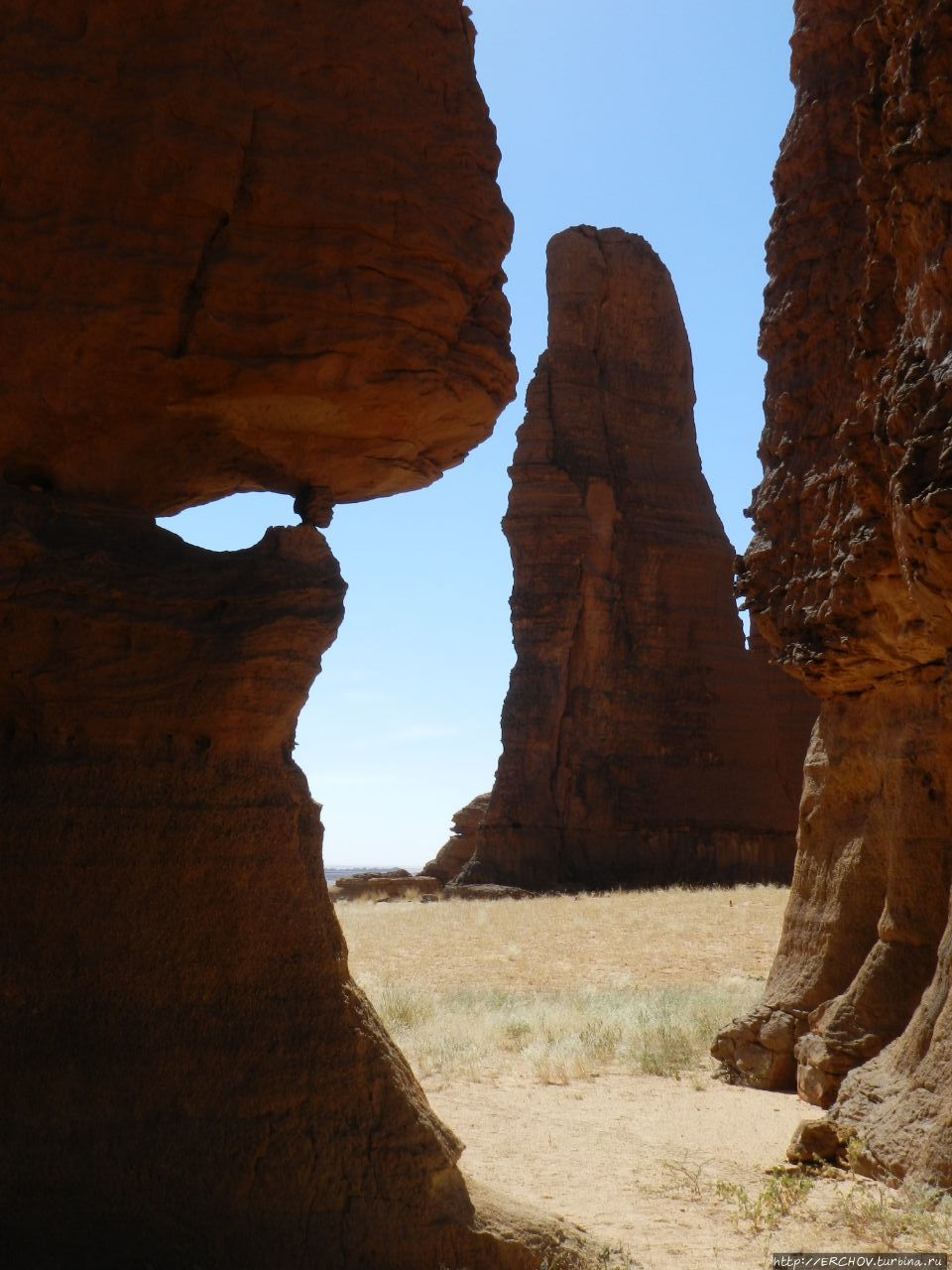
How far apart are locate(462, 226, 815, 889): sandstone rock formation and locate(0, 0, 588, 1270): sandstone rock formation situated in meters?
24.6

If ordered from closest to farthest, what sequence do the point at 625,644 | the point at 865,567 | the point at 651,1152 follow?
the point at 651,1152, the point at 865,567, the point at 625,644

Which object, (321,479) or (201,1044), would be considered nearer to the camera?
(201,1044)

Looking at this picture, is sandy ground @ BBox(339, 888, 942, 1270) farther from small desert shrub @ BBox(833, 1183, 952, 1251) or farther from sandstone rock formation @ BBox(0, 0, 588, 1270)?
sandstone rock formation @ BBox(0, 0, 588, 1270)

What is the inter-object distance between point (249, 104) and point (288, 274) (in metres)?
0.67

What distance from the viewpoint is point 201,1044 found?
414 centimetres

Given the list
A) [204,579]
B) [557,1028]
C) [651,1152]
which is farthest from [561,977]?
[204,579]

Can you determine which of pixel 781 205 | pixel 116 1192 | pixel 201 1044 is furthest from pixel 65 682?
pixel 781 205

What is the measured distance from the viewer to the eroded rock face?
4.60m

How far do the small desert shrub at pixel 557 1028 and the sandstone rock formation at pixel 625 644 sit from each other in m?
15.6

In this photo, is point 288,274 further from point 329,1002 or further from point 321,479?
point 329,1002

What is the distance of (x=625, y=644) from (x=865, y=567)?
23213mm

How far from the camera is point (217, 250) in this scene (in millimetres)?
4723

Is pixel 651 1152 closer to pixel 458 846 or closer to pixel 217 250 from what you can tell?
pixel 217 250

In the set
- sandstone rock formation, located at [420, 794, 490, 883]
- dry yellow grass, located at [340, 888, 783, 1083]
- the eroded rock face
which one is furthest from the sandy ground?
sandstone rock formation, located at [420, 794, 490, 883]
